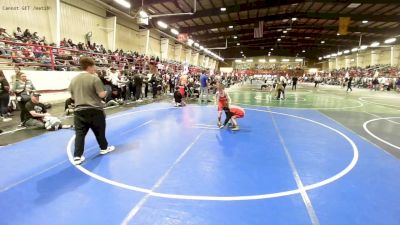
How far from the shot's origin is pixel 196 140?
6488mm

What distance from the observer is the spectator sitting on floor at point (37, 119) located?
7.32m

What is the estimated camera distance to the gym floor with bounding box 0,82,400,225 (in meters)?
3.17

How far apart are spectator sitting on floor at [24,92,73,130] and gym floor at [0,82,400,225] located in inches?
14.6

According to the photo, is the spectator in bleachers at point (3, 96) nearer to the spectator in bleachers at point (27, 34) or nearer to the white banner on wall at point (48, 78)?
the white banner on wall at point (48, 78)

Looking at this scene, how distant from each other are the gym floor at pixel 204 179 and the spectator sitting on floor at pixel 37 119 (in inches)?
14.6

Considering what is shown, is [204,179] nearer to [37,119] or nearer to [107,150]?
[107,150]

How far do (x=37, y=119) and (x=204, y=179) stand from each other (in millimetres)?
6011

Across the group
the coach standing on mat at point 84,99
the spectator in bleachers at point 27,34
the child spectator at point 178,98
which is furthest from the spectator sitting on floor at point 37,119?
the spectator in bleachers at point 27,34

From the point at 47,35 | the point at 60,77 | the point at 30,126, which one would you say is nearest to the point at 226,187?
the point at 30,126

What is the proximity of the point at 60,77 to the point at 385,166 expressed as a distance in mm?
13000

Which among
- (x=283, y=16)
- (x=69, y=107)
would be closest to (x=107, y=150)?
(x=69, y=107)

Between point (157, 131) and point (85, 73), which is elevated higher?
point (85, 73)

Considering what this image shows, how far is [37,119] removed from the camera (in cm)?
755

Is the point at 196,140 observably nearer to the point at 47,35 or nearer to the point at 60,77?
the point at 60,77
